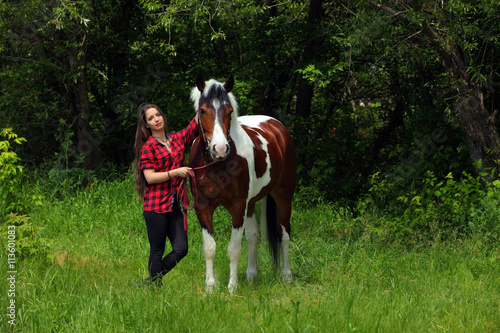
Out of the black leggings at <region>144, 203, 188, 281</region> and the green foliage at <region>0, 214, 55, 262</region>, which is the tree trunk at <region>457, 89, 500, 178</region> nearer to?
the black leggings at <region>144, 203, 188, 281</region>

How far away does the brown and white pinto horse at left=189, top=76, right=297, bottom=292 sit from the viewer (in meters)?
4.02

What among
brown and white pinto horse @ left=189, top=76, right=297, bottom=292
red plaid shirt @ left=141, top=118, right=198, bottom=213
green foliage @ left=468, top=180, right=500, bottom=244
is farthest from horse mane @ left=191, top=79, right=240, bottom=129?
green foliage @ left=468, top=180, right=500, bottom=244

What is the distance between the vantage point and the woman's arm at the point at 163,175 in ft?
13.0

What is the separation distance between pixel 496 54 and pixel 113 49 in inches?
288

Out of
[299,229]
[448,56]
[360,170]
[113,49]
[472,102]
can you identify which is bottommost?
[299,229]

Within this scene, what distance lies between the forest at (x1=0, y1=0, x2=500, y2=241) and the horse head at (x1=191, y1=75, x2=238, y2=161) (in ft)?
10.7

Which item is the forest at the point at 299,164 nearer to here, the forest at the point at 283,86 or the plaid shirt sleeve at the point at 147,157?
the forest at the point at 283,86

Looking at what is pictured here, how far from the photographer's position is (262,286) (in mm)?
4473

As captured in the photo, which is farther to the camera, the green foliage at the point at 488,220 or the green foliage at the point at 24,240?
the green foliage at the point at 488,220

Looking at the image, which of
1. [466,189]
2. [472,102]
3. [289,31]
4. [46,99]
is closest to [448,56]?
[472,102]

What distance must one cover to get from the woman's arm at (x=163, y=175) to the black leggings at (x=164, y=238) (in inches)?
11.7

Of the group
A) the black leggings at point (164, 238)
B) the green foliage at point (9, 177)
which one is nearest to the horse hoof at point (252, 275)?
the black leggings at point (164, 238)

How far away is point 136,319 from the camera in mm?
3314

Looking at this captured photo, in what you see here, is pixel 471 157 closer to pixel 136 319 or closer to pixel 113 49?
pixel 136 319
